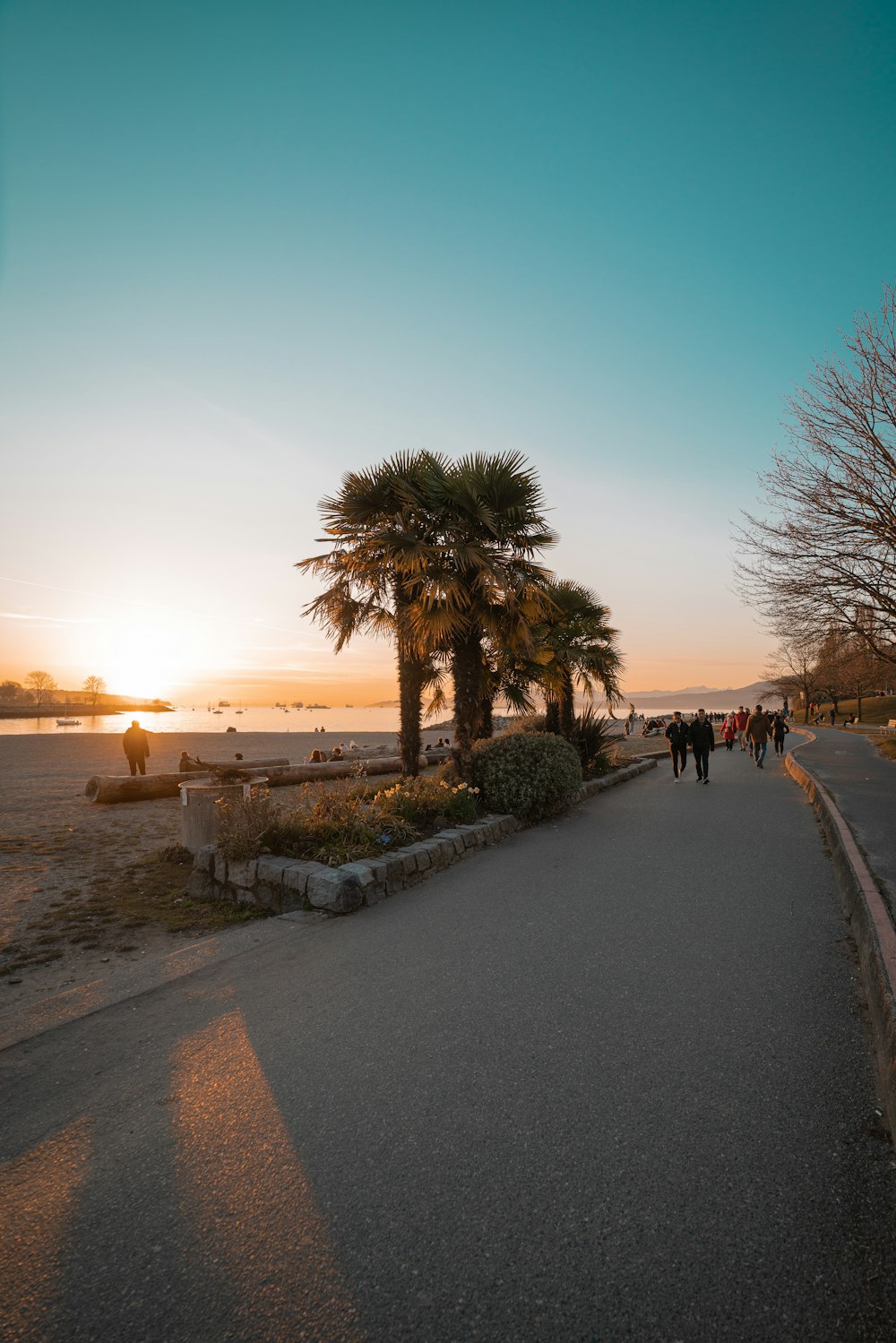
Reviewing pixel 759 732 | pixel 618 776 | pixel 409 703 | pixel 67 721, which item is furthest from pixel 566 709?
pixel 67 721

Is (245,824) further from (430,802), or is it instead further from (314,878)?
(430,802)

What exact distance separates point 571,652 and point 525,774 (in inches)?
245

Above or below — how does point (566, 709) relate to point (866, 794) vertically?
above

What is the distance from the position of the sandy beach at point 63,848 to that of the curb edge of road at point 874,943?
5.58 metres

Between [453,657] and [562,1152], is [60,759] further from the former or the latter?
[562,1152]

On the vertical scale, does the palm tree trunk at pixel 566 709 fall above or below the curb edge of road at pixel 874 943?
above

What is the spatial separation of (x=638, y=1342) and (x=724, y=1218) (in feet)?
2.04

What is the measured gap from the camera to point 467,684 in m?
11.6

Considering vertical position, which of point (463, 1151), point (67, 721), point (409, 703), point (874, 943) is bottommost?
point (463, 1151)

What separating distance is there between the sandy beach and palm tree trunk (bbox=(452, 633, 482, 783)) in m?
5.11

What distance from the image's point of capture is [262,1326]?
1982mm

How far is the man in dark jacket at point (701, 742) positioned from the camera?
15.6 meters

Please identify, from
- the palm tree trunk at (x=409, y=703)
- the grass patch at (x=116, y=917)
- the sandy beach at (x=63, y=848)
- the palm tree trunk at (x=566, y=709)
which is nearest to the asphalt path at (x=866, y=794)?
the palm tree trunk at (x=566, y=709)

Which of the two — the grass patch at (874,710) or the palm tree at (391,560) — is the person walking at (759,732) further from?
the grass patch at (874,710)
